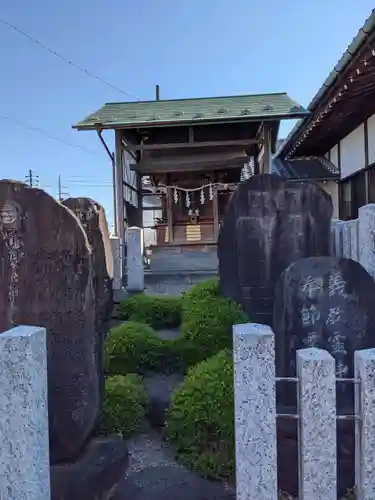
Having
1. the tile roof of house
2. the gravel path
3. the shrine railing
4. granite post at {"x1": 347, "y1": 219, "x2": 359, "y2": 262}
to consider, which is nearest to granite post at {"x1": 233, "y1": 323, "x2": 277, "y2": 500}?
the shrine railing

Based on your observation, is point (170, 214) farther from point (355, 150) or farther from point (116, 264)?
point (116, 264)

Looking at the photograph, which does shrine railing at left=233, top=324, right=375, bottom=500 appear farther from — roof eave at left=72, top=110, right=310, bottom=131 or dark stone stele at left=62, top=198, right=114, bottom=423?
roof eave at left=72, top=110, right=310, bottom=131

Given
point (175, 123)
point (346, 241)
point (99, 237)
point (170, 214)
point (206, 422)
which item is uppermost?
point (175, 123)

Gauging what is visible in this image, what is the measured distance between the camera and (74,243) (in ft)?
9.60

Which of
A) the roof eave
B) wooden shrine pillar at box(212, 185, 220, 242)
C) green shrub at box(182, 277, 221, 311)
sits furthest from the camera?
wooden shrine pillar at box(212, 185, 220, 242)

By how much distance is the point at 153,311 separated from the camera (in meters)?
6.23

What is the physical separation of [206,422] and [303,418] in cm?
134

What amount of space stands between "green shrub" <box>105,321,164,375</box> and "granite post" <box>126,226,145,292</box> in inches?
102

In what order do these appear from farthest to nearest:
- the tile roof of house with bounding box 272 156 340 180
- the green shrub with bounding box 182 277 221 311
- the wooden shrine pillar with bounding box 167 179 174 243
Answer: the wooden shrine pillar with bounding box 167 179 174 243
the tile roof of house with bounding box 272 156 340 180
the green shrub with bounding box 182 277 221 311

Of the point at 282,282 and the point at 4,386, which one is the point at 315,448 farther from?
the point at 4,386

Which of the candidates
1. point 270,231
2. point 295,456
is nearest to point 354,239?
point 270,231

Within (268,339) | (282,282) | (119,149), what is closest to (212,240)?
(119,149)

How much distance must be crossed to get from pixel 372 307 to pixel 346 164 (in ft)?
28.8

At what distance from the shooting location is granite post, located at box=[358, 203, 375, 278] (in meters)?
3.90
